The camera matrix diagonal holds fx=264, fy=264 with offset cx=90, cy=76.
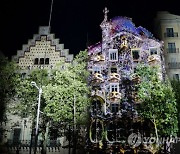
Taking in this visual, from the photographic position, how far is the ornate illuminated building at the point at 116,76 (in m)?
12.3

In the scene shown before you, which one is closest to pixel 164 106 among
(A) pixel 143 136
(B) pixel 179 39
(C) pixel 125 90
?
(A) pixel 143 136

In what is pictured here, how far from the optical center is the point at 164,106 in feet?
38.5

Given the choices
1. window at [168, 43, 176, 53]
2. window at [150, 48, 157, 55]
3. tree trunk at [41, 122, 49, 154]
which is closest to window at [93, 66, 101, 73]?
window at [150, 48, 157, 55]

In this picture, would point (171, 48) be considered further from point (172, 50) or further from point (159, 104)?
point (159, 104)

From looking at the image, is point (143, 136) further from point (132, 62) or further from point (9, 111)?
point (9, 111)

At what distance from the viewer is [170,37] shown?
14156mm

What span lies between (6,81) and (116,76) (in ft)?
18.6

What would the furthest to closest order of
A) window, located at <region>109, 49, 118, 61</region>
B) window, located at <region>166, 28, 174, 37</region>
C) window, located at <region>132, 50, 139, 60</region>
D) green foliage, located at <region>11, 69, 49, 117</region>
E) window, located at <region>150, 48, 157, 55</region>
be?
window, located at <region>109, 49, 118, 61</region>
window, located at <region>132, 50, 139, 60</region>
window, located at <region>150, 48, 157, 55</region>
window, located at <region>166, 28, 174, 37</region>
green foliage, located at <region>11, 69, 49, 117</region>

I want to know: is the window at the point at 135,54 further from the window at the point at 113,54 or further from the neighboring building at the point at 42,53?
the neighboring building at the point at 42,53

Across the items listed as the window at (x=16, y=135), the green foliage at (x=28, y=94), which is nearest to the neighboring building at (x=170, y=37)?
the green foliage at (x=28, y=94)

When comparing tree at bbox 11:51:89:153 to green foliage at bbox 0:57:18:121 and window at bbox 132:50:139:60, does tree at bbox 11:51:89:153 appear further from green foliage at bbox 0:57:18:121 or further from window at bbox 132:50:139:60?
window at bbox 132:50:139:60

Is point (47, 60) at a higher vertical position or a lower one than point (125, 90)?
higher

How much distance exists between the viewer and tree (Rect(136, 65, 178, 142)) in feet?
37.3

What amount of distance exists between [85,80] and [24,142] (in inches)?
167
